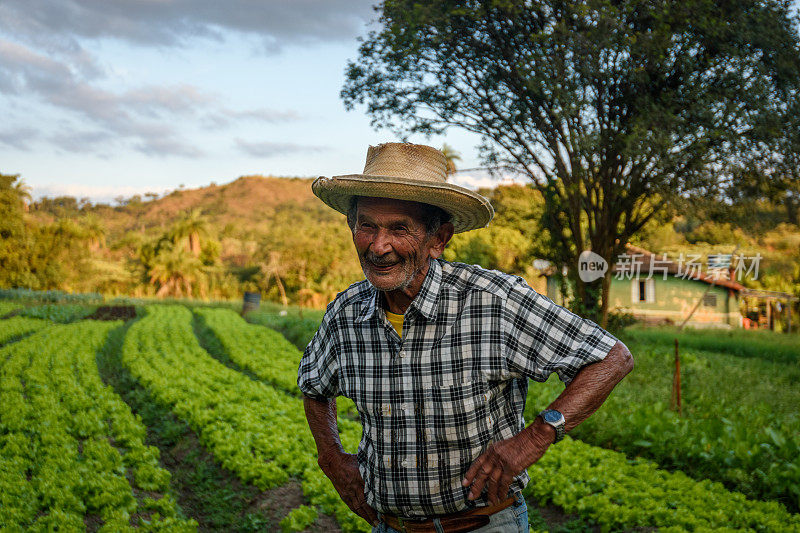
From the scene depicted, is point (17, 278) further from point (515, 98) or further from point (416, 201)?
point (416, 201)

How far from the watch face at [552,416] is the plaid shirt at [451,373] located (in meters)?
0.11

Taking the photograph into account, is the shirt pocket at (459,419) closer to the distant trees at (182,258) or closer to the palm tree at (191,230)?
the distant trees at (182,258)

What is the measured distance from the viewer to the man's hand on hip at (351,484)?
245 cm

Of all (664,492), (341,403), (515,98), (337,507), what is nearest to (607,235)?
(515,98)

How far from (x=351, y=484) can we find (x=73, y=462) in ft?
17.7

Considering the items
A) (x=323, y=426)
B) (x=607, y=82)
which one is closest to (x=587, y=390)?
(x=323, y=426)

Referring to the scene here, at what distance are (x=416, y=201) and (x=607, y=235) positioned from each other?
16.9m

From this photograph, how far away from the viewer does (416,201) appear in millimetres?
2377

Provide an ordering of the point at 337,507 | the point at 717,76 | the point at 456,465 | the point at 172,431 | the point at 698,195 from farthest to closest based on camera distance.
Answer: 1. the point at 698,195
2. the point at 717,76
3. the point at 172,431
4. the point at 337,507
5. the point at 456,465

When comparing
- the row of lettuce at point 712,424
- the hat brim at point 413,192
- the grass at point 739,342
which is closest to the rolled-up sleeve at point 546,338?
the hat brim at point 413,192

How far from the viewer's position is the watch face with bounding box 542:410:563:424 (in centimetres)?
206

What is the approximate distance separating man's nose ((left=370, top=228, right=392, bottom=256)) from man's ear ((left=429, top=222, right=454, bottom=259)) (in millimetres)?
208

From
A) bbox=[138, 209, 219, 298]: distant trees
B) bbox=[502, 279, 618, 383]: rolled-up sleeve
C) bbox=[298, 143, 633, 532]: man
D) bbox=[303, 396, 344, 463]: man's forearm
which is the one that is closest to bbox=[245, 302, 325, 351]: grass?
bbox=[303, 396, 344, 463]: man's forearm

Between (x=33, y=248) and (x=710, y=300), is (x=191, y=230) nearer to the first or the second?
(x=33, y=248)
